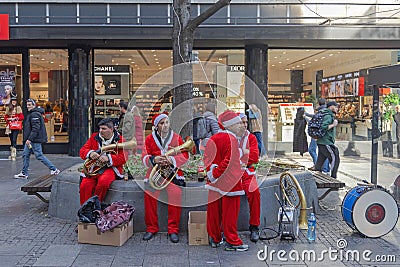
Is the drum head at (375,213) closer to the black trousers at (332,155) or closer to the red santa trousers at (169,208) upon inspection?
the red santa trousers at (169,208)

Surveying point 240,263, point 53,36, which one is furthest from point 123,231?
point 53,36

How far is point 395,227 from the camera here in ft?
23.7

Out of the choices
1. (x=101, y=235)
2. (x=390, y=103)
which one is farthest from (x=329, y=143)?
(x=101, y=235)

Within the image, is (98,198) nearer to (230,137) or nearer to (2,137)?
(230,137)

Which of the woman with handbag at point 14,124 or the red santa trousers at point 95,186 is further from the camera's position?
the woman with handbag at point 14,124

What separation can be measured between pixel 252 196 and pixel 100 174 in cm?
204

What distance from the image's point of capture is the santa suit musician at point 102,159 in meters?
6.89

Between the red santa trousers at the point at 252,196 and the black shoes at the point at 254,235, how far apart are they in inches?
3.6

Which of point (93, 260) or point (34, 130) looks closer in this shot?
point (93, 260)

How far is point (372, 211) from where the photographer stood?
259 inches

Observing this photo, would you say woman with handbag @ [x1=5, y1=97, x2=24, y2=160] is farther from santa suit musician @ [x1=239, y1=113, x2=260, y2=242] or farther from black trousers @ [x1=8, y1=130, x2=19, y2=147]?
santa suit musician @ [x1=239, y1=113, x2=260, y2=242]

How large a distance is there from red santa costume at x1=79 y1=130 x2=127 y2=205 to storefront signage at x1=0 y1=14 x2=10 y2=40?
8400 millimetres

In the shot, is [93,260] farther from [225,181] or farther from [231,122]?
[231,122]

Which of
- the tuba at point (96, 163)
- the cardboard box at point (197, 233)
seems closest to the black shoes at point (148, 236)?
the cardboard box at point (197, 233)
